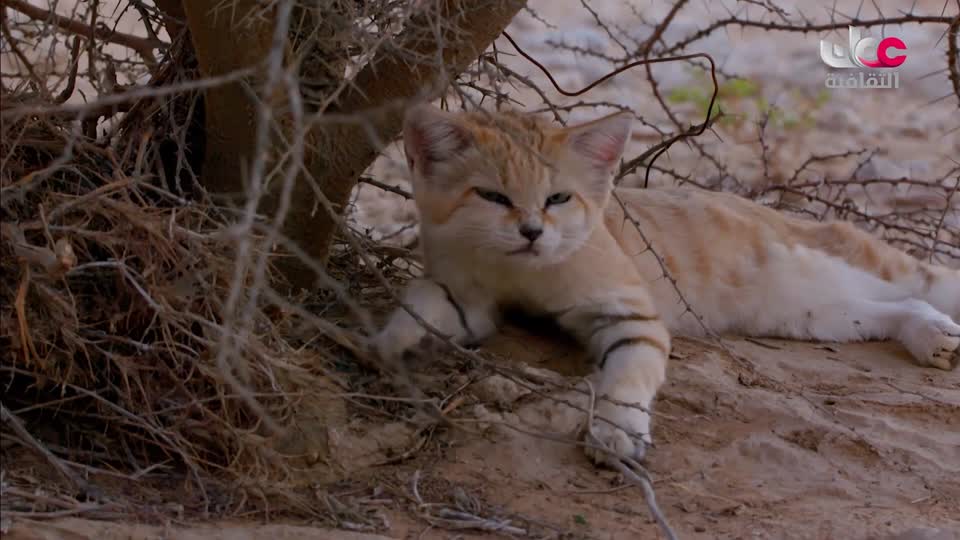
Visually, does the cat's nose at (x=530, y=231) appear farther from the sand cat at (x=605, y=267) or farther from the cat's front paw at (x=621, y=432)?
the cat's front paw at (x=621, y=432)

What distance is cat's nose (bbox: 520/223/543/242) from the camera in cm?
340

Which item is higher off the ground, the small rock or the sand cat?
the sand cat

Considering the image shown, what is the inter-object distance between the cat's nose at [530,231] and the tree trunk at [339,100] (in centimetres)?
47

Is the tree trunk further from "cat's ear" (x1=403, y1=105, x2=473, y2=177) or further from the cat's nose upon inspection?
the cat's nose

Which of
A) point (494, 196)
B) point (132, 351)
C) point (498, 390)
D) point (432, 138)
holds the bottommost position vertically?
point (132, 351)

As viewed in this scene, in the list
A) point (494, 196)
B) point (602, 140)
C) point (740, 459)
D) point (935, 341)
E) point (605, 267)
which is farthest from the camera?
point (935, 341)

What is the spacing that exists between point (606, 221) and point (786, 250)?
0.78 meters

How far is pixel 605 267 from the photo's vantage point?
3768 mm

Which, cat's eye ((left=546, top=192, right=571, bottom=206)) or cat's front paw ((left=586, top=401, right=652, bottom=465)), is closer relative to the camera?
cat's front paw ((left=586, top=401, right=652, bottom=465))

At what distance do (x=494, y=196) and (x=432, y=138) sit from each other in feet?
0.82

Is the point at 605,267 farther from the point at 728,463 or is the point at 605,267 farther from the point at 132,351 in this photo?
the point at 132,351

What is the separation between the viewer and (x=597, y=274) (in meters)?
3.74

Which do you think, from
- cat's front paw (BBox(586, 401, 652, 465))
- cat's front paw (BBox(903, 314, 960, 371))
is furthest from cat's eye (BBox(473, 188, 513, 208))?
cat's front paw (BBox(903, 314, 960, 371))

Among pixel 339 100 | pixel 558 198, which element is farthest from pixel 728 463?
pixel 339 100
